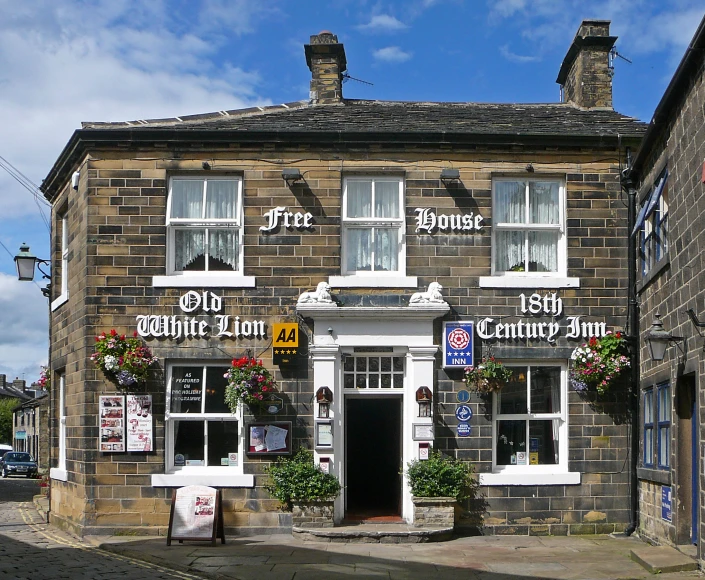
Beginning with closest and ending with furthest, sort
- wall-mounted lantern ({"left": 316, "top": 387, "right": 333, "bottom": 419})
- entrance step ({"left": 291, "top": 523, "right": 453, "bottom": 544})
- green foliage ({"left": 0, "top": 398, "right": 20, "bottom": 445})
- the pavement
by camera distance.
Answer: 1. the pavement
2. entrance step ({"left": 291, "top": 523, "right": 453, "bottom": 544})
3. wall-mounted lantern ({"left": 316, "top": 387, "right": 333, "bottom": 419})
4. green foliage ({"left": 0, "top": 398, "right": 20, "bottom": 445})

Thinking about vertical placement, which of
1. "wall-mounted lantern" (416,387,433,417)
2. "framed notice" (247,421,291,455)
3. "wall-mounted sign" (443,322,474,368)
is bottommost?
"framed notice" (247,421,291,455)

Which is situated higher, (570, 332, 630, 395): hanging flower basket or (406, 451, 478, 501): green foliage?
(570, 332, 630, 395): hanging flower basket

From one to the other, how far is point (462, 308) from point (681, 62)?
5170mm

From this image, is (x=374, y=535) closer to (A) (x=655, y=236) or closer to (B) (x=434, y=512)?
(B) (x=434, y=512)

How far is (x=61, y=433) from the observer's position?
17.3 metres

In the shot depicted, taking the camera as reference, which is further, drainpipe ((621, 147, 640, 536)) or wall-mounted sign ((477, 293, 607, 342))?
wall-mounted sign ((477, 293, 607, 342))

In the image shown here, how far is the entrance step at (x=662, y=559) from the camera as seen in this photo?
428 inches

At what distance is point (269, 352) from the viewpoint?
14688 mm

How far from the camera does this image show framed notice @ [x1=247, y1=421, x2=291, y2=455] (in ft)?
47.4

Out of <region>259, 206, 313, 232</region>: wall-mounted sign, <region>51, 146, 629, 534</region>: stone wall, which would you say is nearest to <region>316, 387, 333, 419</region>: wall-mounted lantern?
<region>51, 146, 629, 534</region>: stone wall

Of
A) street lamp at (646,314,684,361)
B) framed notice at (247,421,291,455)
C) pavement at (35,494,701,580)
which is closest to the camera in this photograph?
pavement at (35,494,701,580)

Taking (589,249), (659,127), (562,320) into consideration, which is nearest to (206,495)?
(562,320)

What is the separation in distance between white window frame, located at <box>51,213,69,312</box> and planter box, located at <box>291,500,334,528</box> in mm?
5674

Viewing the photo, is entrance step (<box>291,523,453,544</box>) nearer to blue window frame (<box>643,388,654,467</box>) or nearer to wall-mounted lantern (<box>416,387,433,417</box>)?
wall-mounted lantern (<box>416,387,433,417</box>)
